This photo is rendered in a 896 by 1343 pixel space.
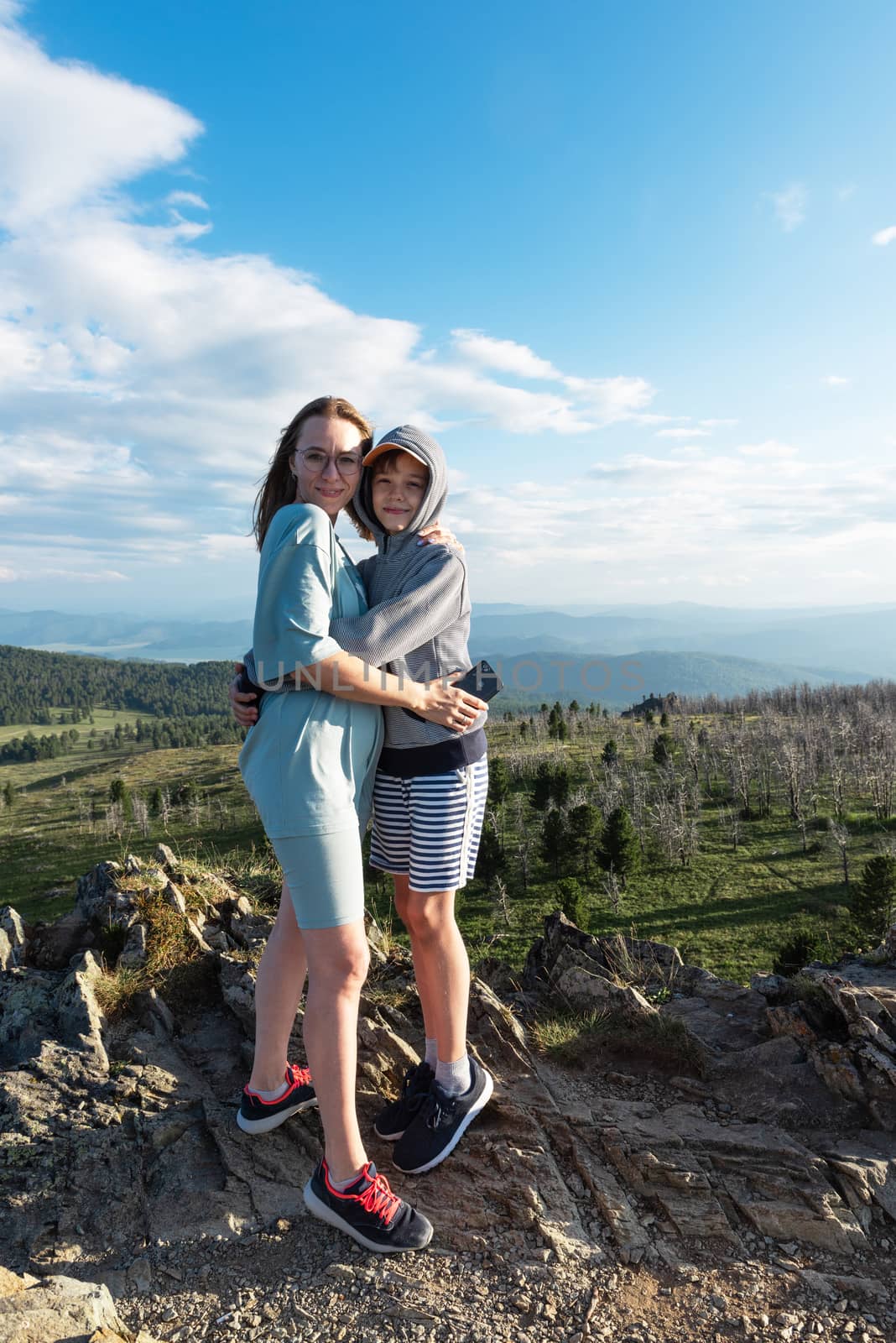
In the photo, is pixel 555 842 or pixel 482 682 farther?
pixel 555 842

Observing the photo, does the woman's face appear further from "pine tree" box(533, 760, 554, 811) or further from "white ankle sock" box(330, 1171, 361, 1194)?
"pine tree" box(533, 760, 554, 811)

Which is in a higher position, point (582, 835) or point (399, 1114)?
point (399, 1114)

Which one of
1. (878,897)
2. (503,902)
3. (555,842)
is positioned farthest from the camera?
(555,842)

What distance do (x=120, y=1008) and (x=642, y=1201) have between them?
11.5 feet

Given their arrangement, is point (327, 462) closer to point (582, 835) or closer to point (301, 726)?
point (301, 726)

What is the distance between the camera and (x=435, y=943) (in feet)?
12.2

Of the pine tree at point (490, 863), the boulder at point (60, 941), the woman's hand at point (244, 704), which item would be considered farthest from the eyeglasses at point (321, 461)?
the pine tree at point (490, 863)

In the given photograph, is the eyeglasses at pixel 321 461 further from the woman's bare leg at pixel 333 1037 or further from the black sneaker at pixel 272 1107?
the black sneaker at pixel 272 1107

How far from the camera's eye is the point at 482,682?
370cm

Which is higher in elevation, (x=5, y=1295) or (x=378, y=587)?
(x=378, y=587)

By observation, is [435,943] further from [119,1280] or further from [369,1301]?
[119,1280]

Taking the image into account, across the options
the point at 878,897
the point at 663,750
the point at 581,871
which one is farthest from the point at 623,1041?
the point at 663,750

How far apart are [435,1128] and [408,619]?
269 centimetres

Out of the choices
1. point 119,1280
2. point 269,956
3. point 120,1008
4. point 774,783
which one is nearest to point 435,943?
point 269,956
